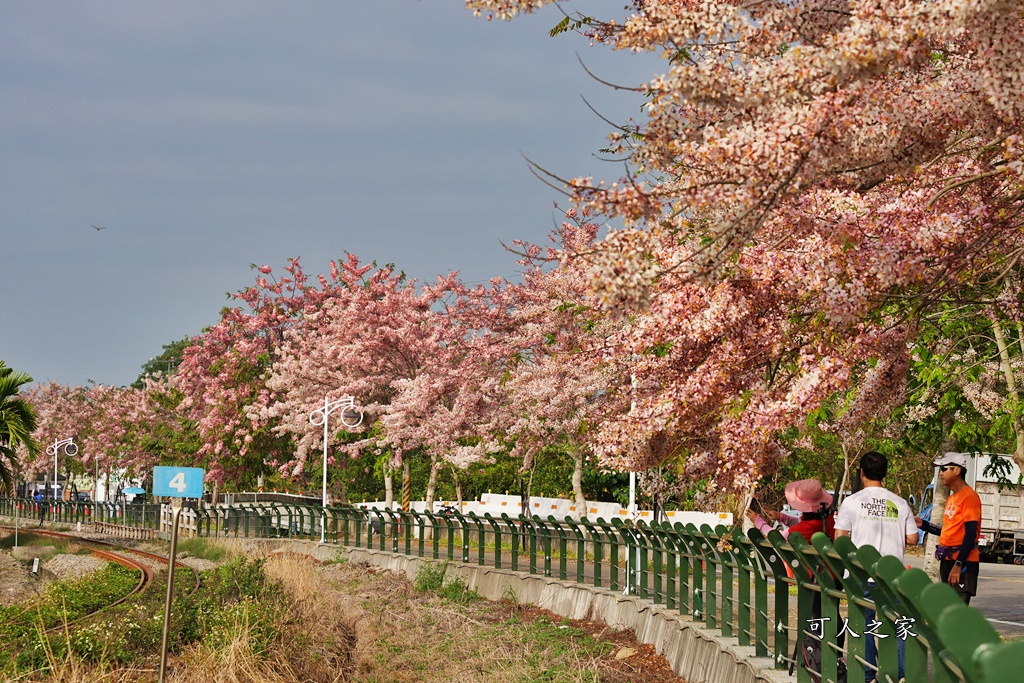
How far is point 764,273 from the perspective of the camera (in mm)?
9383

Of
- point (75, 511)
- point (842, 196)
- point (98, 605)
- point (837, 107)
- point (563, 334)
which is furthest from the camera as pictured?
point (75, 511)

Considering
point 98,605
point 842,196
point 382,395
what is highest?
point 382,395

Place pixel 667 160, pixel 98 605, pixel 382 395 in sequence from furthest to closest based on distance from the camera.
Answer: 1. pixel 382 395
2. pixel 98 605
3. pixel 667 160

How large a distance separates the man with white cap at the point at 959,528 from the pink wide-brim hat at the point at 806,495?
141 cm

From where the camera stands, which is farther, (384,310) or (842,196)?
(384,310)

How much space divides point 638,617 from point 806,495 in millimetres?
5588

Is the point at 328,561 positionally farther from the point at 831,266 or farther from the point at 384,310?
the point at 831,266

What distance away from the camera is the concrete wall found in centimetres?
1006

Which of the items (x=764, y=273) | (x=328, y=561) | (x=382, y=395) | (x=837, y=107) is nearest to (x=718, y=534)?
(x=764, y=273)

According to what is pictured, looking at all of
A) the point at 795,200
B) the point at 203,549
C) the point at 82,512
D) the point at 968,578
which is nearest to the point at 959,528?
the point at 968,578

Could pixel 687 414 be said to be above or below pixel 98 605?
above

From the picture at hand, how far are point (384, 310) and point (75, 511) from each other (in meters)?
27.1

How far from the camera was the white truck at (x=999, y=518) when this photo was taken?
129ft

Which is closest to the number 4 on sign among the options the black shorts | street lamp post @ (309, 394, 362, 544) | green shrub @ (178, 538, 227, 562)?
the black shorts
